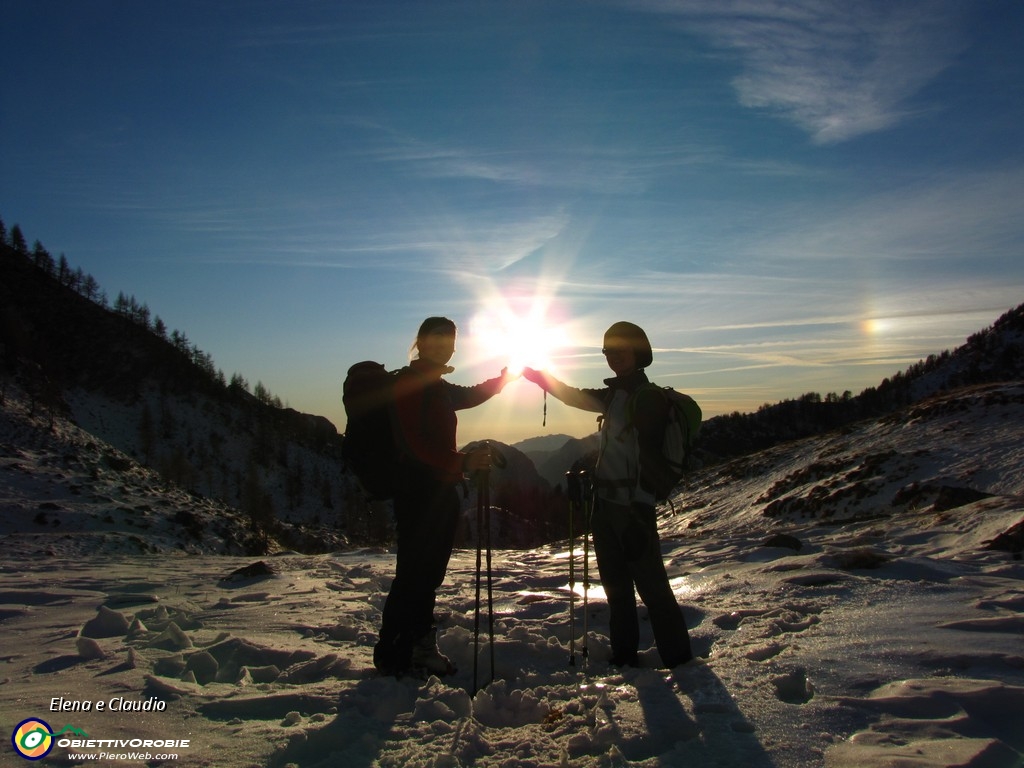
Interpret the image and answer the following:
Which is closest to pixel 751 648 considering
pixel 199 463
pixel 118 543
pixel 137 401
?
pixel 118 543

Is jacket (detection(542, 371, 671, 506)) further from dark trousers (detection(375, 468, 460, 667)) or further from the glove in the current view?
dark trousers (detection(375, 468, 460, 667))

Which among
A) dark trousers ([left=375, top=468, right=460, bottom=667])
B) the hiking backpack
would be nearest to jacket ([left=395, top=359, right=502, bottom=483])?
dark trousers ([left=375, top=468, right=460, bottom=667])

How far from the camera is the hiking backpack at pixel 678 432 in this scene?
4898 mm

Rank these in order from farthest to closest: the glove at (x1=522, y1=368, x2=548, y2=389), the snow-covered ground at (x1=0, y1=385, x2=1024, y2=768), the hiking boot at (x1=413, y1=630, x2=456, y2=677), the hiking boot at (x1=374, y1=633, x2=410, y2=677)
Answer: the glove at (x1=522, y1=368, x2=548, y2=389) → the hiking boot at (x1=413, y1=630, x2=456, y2=677) → the hiking boot at (x1=374, y1=633, x2=410, y2=677) → the snow-covered ground at (x1=0, y1=385, x2=1024, y2=768)

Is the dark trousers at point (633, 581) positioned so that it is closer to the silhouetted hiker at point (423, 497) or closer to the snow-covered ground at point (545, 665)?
the snow-covered ground at point (545, 665)

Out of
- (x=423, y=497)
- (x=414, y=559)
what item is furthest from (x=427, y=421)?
(x=414, y=559)

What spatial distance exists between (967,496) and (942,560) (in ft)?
21.1

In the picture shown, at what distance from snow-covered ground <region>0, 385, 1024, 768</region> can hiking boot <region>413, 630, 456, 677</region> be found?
125mm

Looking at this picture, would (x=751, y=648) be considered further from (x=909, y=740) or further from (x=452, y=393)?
(x=452, y=393)

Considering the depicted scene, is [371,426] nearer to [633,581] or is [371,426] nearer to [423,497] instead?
[423,497]

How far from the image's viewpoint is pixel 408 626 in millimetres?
4770

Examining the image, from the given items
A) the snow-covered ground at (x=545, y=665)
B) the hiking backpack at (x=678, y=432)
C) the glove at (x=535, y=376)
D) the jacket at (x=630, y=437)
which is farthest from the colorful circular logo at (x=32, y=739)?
the glove at (x=535, y=376)

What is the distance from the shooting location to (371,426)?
15.2 ft

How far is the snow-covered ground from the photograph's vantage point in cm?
332
